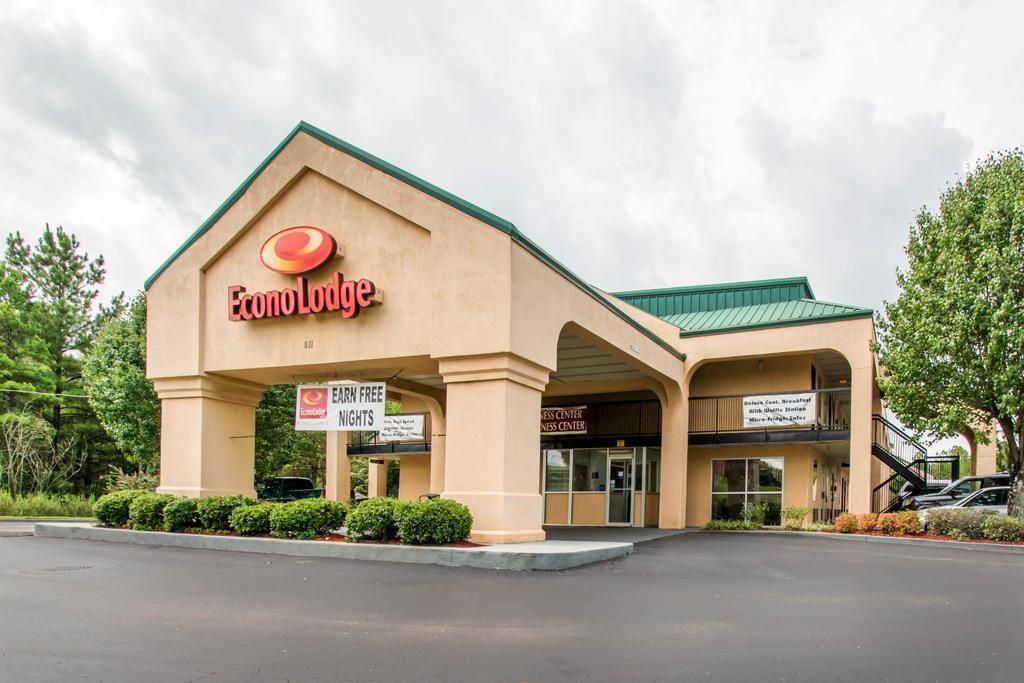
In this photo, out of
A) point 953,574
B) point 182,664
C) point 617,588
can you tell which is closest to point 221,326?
point 617,588

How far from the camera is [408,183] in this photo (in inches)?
619

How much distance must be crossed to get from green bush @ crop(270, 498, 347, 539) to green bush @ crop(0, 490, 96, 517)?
15.4 m

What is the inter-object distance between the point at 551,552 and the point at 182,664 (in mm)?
7124

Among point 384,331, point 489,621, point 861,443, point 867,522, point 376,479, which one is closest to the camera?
point 489,621

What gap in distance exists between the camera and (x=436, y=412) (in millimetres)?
26953

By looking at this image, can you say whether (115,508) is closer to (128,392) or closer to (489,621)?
(489,621)

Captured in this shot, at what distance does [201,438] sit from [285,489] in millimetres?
12191

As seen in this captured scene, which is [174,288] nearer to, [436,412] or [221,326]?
[221,326]

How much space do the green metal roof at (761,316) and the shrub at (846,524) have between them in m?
5.53

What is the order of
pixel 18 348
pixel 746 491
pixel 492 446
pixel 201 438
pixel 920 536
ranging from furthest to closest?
pixel 18 348, pixel 746 491, pixel 920 536, pixel 201 438, pixel 492 446

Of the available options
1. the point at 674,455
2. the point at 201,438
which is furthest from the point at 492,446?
the point at 674,455

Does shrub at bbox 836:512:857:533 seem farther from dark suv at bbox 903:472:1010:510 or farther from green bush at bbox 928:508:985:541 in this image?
dark suv at bbox 903:472:1010:510

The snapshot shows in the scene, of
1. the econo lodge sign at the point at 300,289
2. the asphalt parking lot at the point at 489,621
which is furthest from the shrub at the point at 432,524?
the econo lodge sign at the point at 300,289

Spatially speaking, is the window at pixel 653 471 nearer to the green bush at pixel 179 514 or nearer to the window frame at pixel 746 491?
the window frame at pixel 746 491
